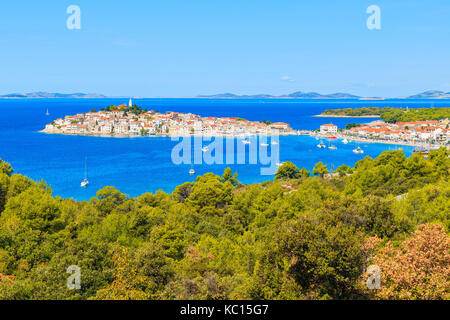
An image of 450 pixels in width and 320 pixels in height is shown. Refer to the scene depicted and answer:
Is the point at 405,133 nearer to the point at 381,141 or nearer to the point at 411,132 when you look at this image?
the point at 411,132

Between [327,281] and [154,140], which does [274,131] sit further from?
[327,281]

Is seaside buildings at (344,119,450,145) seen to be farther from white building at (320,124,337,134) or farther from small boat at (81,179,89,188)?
small boat at (81,179,89,188)

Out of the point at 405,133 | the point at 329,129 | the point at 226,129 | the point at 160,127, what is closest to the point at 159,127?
the point at 160,127

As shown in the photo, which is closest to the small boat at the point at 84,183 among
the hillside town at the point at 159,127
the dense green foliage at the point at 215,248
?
the dense green foliage at the point at 215,248

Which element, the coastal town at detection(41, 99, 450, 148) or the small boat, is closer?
the small boat

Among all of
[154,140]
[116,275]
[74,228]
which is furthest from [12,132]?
[116,275]

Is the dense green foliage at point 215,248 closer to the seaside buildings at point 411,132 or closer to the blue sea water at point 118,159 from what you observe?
the blue sea water at point 118,159

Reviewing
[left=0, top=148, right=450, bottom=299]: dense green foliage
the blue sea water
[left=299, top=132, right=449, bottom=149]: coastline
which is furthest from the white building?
[left=0, top=148, right=450, bottom=299]: dense green foliage
